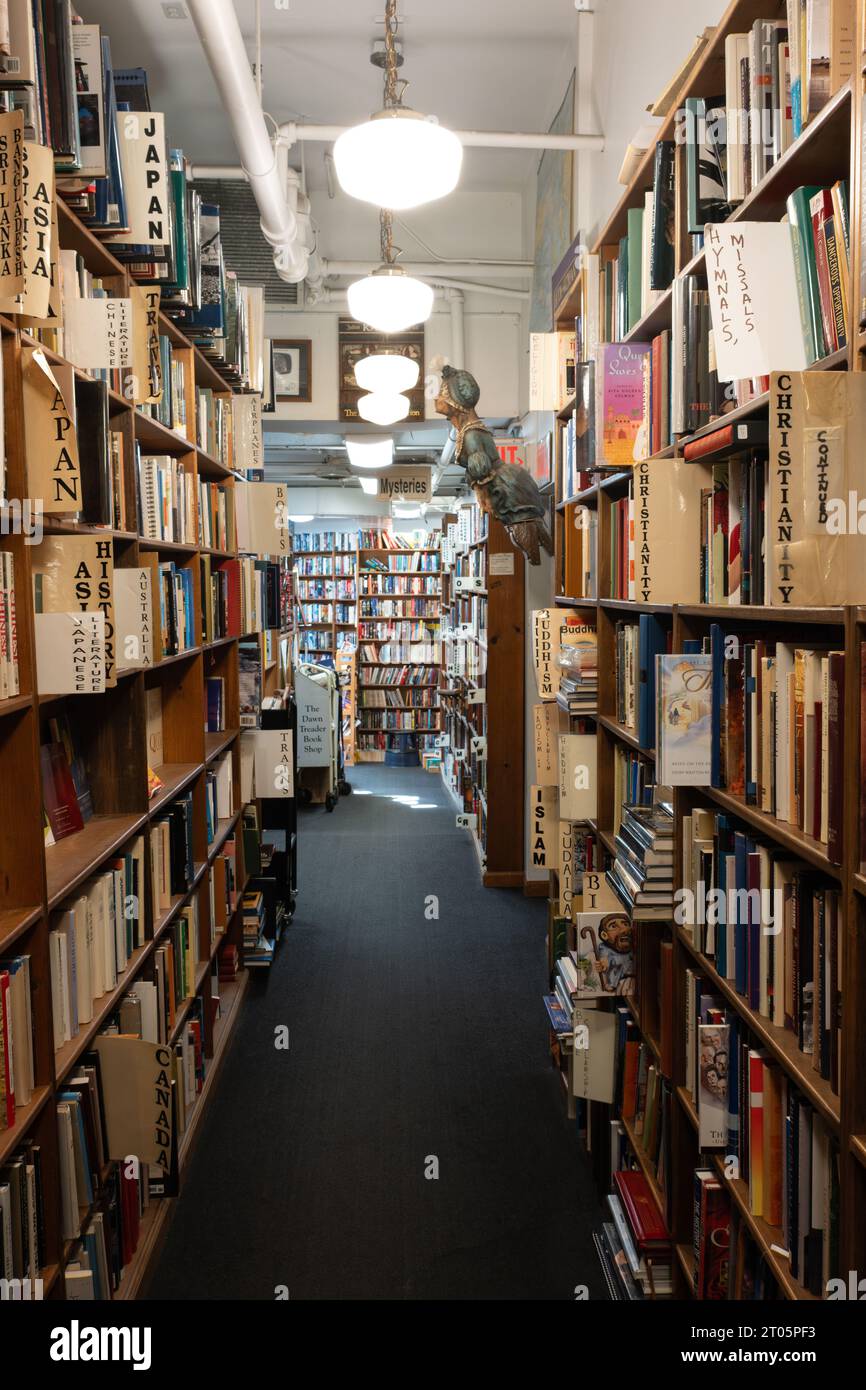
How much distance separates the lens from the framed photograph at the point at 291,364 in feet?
21.0

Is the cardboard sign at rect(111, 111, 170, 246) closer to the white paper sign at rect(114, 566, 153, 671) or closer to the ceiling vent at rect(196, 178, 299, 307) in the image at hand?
the white paper sign at rect(114, 566, 153, 671)

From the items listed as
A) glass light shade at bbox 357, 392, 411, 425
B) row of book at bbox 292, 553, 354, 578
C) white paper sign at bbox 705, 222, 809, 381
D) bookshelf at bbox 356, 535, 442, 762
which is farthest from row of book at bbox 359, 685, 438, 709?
white paper sign at bbox 705, 222, 809, 381

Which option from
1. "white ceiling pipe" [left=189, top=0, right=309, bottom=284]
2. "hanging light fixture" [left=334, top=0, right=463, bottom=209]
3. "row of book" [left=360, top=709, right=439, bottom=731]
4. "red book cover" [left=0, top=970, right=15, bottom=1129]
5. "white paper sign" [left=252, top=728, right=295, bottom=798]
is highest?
"white ceiling pipe" [left=189, top=0, right=309, bottom=284]

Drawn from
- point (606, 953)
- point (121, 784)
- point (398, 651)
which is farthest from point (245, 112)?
point (398, 651)

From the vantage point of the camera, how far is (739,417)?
1.61m

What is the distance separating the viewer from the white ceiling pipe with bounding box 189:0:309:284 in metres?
2.69

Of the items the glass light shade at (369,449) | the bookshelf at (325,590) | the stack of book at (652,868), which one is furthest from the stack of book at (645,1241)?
the bookshelf at (325,590)

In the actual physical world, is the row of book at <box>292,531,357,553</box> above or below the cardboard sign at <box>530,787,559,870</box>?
above

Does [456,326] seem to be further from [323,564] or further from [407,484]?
[323,564]

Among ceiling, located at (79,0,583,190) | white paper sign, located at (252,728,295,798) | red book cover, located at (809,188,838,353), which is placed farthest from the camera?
white paper sign, located at (252,728,295,798)

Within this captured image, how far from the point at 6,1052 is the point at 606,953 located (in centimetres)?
142

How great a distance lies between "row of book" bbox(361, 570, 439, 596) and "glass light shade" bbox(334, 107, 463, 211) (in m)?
8.89

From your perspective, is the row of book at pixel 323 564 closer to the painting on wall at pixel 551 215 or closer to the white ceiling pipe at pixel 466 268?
the white ceiling pipe at pixel 466 268
